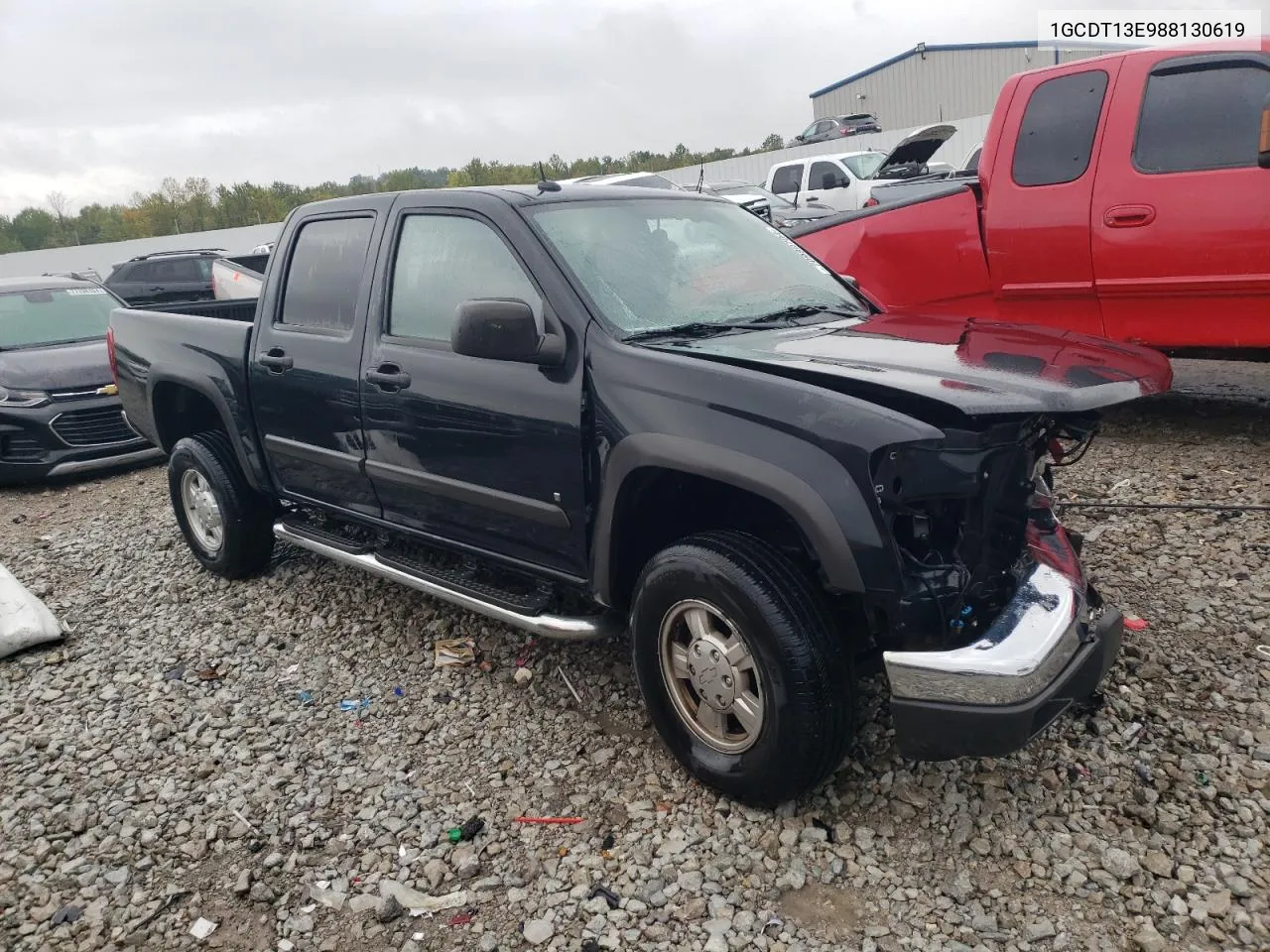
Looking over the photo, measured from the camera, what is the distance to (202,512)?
505cm

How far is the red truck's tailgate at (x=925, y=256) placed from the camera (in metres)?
5.55

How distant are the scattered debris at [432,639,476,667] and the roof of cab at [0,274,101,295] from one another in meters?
6.91

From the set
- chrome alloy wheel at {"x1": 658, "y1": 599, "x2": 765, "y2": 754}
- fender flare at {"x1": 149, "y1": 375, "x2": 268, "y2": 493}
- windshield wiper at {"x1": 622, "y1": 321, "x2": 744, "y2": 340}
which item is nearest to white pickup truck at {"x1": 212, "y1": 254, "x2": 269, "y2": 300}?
fender flare at {"x1": 149, "y1": 375, "x2": 268, "y2": 493}

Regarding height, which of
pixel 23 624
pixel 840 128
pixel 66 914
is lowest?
pixel 66 914

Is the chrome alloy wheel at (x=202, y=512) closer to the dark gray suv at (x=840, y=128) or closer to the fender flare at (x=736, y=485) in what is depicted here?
the fender flare at (x=736, y=485)

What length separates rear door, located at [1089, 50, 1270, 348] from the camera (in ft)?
15.5

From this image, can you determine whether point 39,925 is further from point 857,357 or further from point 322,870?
point 857,357

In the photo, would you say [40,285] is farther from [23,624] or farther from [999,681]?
[999,681]

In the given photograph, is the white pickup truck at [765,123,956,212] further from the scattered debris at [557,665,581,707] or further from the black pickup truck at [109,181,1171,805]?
the scattered debris at [557,665,581,707]

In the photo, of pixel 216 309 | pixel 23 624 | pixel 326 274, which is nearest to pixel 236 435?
pixel 326 274

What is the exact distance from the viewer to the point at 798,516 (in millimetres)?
2480

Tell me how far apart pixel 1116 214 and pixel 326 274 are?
13.1ft

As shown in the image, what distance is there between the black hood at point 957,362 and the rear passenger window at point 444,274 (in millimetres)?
711

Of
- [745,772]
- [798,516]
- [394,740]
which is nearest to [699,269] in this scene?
[798,516]
